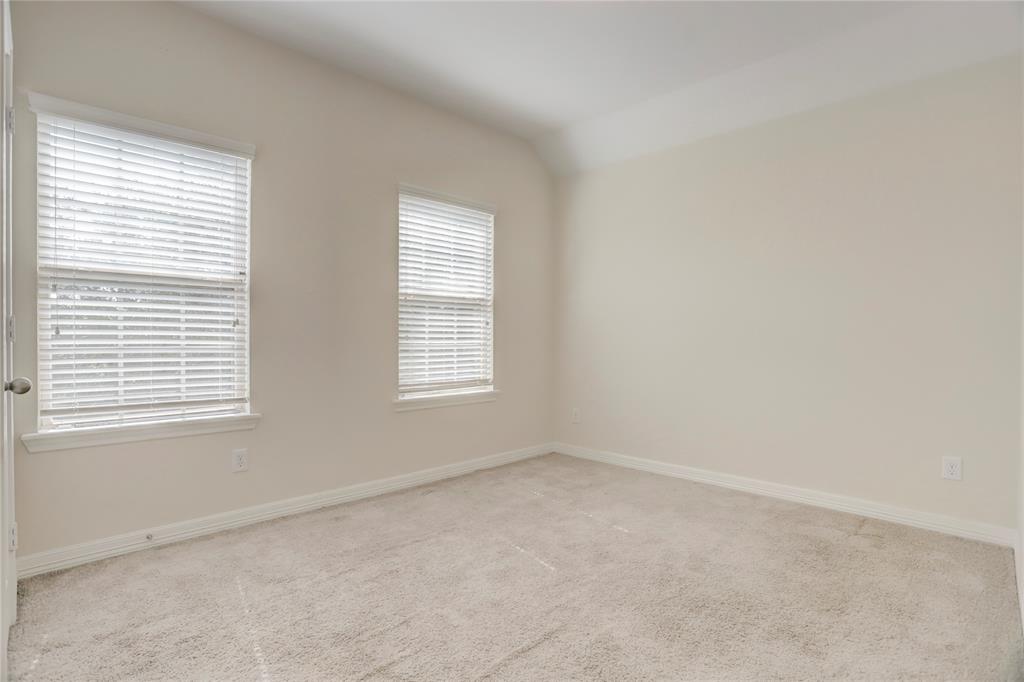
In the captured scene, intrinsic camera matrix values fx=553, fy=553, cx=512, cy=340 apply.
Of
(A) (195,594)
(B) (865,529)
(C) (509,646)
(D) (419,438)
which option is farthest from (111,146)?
(B) (865,529)

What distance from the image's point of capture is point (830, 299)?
10.9 ft

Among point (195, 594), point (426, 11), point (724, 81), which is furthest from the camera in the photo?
point (724, 81)

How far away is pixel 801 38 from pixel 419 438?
3299mm

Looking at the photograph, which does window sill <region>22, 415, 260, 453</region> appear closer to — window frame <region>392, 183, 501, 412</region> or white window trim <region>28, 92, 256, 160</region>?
window frame <region>392, 183, 501, 412</region>

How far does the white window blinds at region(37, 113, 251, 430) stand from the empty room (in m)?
0.01

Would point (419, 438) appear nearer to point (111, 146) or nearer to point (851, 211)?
point (111, 146)

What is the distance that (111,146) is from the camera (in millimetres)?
2521

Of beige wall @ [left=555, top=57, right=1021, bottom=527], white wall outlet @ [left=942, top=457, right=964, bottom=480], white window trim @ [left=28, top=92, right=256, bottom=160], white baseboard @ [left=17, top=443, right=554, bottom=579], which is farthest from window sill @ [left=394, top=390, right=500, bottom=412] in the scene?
white wall outlet @ [left=942, top=457, right=964, bottom=480]

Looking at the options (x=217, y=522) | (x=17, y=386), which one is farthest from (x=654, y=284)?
(x=17, y=386)

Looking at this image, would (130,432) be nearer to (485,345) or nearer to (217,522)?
(217,522)

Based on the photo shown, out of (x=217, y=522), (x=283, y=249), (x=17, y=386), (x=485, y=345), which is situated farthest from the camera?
Answer: (x=485, y=345)

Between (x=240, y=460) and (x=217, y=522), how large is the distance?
0.32 metres

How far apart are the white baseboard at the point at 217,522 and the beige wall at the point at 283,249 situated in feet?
0.14

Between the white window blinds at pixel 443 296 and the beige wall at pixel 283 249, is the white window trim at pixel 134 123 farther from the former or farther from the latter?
the white window blinds at pixel 443 296
